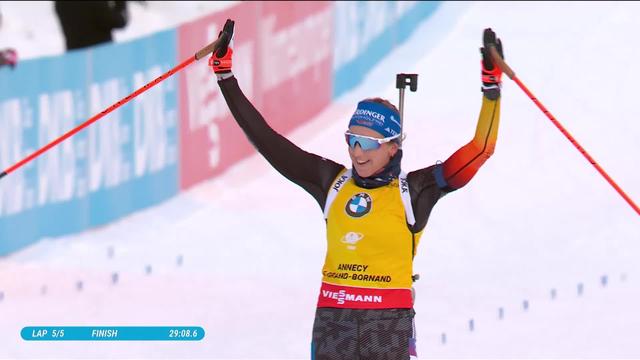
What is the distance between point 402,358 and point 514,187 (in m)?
8.37

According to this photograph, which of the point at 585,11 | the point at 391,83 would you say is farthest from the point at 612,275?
the point at 585,11

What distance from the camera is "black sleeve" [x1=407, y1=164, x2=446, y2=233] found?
6457mm


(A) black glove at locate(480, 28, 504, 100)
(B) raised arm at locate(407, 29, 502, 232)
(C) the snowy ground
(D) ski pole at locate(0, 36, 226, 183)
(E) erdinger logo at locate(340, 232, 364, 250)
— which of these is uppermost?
(C) the snowy ground

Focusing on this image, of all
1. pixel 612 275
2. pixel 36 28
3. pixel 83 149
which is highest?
pixel 36 28

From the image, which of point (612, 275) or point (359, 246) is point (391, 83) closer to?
point (612, 275)

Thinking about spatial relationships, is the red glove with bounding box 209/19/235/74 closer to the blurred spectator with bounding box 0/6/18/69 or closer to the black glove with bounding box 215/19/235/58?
the black glove with bounding box 215/19/235/58

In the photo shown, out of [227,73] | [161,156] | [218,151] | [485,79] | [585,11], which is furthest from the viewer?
[585,11]

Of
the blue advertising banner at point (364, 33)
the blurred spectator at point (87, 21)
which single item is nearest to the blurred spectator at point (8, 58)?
the blurred spectator at point (87, 21)

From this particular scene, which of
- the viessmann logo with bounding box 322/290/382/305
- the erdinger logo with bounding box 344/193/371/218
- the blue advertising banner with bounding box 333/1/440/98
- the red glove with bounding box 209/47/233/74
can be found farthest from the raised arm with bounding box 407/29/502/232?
the blue advertising banner with bounding box 333/1/440/98

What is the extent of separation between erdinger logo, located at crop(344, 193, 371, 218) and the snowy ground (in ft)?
11.4

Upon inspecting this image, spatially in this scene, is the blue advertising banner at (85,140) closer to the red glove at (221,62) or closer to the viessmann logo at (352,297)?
the red glove at (221,62)

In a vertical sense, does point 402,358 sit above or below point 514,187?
below

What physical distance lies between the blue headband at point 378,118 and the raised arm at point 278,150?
287mm

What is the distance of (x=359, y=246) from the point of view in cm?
640
